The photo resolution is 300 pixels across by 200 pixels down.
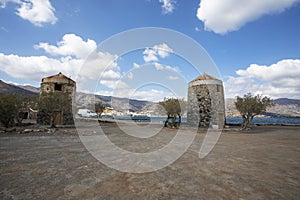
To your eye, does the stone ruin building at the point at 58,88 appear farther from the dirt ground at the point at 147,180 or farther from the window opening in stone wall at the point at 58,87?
the dirt ground at the point at 147,180

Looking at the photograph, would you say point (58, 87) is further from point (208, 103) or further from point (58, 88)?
point (208, 103)

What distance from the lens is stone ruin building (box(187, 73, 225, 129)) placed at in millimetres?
27594

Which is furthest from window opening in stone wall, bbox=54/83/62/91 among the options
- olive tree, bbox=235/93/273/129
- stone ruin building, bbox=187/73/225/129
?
olive tree, bbox=235/93/273/129

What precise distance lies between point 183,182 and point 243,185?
1.58m

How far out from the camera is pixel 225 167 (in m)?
6.83

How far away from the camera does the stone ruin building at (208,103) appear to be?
90.5 feet

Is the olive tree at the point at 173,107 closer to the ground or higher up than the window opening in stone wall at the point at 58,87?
closer to the ground

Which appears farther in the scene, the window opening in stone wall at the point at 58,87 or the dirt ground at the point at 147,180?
the window opening in stone wall at the point at 58,87

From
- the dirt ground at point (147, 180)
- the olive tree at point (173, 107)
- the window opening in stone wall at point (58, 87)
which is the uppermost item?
the window opening in stone wall at point (58, 87)

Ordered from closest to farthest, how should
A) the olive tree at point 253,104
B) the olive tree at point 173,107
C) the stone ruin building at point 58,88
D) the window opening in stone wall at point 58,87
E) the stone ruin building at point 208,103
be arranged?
the olive tree at point 253,104 → the stone ruin building at point 58,88 → the window opening in stone wall at point 58,87 → the stone ruin building at point 208,103 → the olive tree at point 173,107

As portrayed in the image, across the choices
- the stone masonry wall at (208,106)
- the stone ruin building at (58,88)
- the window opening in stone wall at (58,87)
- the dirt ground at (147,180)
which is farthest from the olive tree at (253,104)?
the window opening in stone wall at (58,87)

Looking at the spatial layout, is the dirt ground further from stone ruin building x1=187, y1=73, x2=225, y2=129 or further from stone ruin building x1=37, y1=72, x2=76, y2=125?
stone ruin building x1=187, y1=73, x2=225, y2=129

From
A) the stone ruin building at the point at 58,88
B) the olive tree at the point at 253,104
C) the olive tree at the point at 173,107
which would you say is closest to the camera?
the olive tree at the point at 253,104

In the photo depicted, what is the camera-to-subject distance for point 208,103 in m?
28.1
